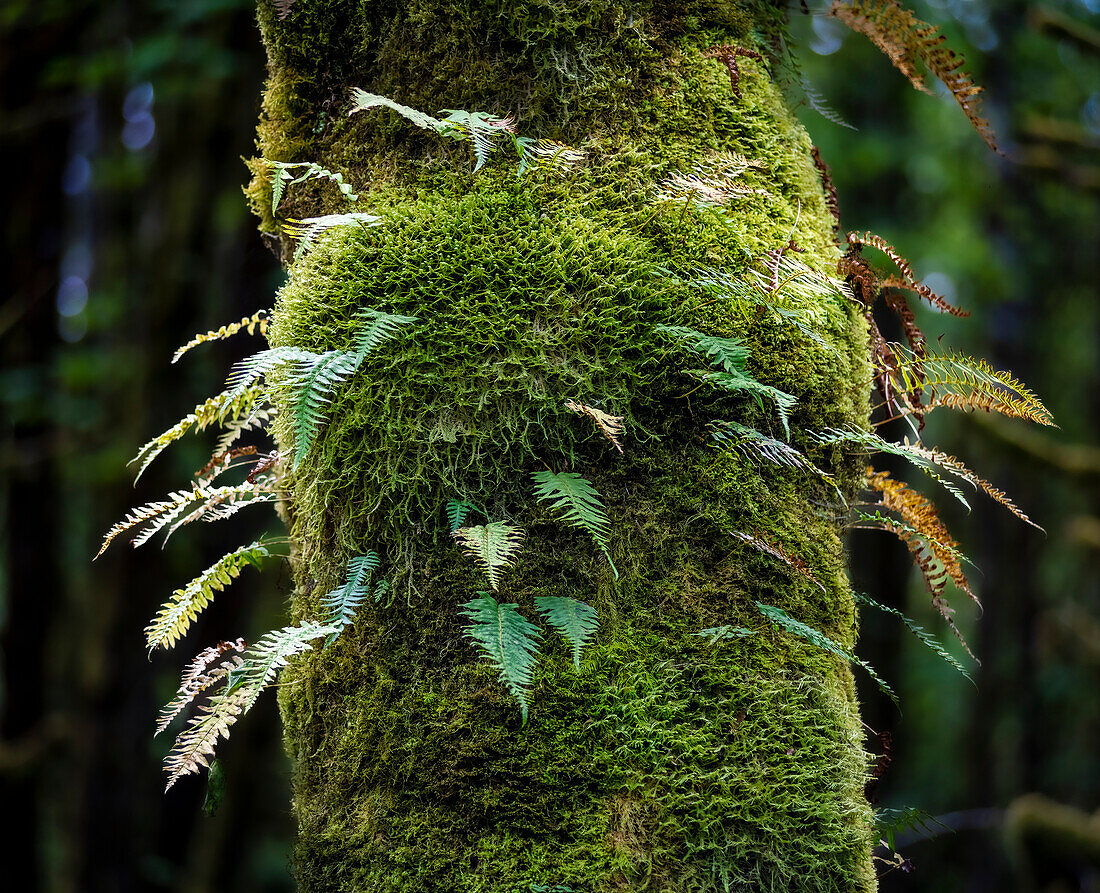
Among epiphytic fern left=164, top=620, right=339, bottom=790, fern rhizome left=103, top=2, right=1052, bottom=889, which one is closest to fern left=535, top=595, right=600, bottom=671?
fern rhizome left=103, top=2, right=1052, bottom=889

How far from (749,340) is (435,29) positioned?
1.03 m

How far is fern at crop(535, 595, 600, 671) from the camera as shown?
56.7 inches

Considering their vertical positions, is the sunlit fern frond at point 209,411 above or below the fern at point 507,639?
above

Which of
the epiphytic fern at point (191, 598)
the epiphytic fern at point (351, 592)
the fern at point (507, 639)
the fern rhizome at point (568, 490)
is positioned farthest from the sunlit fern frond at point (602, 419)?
the epiphytic fern at point (191, 598)

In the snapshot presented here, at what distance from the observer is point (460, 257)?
161 cm

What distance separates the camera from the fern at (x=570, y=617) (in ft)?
4.73

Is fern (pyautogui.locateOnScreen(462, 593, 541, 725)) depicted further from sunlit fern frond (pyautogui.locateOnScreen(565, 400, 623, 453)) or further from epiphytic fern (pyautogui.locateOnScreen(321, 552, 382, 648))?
sunlit fern frond (pyautogui.locateOnScreen(565, 400, 623, 453))

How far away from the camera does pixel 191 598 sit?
5.45 ft

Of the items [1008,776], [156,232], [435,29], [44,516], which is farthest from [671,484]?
[1008,776]

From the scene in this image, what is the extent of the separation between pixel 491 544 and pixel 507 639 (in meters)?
0.18

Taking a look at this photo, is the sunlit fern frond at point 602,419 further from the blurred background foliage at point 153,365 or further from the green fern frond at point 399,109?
the blurred background foliage at point 153,365

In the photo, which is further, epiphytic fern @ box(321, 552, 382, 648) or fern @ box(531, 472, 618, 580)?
epiphytic fern @ box(321, 552, 382, 648)

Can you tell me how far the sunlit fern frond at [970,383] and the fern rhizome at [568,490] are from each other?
0.01m

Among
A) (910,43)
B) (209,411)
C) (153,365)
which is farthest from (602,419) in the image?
(153,365)
